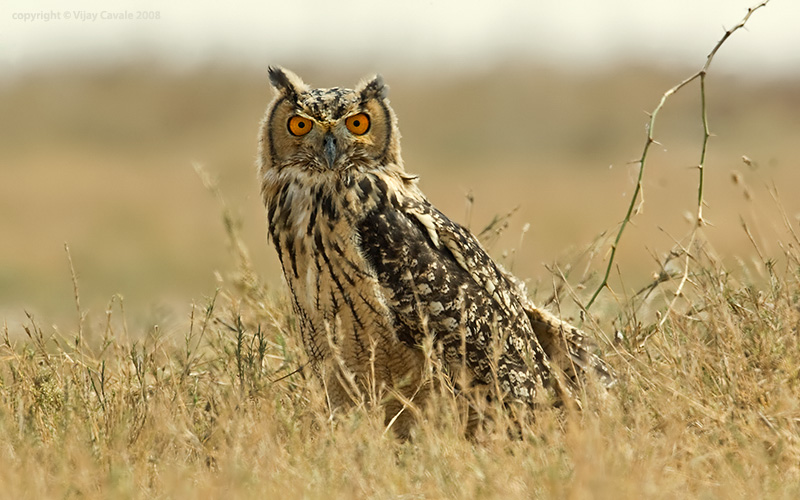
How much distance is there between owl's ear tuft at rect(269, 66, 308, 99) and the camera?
4.57 m

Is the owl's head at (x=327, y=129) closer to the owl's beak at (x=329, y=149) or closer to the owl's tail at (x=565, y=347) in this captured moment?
the owl's beak at (x=329, y=149)

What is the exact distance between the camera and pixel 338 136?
14.3 ft

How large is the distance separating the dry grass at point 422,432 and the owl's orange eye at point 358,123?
95cm

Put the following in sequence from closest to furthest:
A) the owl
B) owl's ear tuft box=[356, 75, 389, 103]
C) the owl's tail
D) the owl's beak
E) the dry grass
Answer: the dry grass, the owl, the owl's beak, the owl's tail, owl's ear tuft box=[356, 75, 389, 103]

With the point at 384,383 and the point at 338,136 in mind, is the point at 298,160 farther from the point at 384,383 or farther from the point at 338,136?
the point at 384,383

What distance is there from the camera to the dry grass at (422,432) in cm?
304

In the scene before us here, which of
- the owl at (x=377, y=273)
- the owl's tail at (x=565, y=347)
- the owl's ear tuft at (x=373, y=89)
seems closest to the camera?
the owl at (x=377, y=273)

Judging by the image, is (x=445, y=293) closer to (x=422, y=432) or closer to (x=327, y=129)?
(x=422, y=432)

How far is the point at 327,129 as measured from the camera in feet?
14.3

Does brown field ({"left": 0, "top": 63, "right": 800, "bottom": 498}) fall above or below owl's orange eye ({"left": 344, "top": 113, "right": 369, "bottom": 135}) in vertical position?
below

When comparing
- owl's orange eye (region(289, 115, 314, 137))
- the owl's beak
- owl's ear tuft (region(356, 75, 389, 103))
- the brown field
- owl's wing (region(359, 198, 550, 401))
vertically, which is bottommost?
the brown field

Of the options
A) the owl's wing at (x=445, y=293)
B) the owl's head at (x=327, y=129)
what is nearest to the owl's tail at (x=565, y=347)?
the owl's wing at (x=445, y=293)

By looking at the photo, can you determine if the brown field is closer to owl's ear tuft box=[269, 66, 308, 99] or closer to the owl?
the owl

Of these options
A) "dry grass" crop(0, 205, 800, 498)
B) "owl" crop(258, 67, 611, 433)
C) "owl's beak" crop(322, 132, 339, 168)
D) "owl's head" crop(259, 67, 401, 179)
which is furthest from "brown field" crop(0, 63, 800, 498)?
"owl's beak" crop(322, 132, 339, 168)
